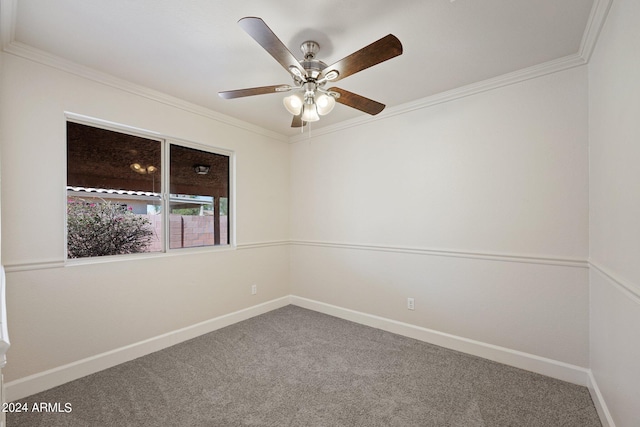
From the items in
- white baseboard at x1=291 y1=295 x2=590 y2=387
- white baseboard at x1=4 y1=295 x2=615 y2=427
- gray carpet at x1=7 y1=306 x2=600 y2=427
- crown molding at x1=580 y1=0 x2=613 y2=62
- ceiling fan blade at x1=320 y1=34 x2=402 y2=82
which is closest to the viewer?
ceiling fan blade at x1=320 y1=34 x2=402 y2=82

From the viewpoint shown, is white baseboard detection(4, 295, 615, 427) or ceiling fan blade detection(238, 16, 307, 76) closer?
ceiling fan blade detection(238, 16, 307, 76)

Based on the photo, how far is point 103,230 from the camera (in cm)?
262

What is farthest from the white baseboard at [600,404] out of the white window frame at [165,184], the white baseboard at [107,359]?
the white window frame at [165,184]

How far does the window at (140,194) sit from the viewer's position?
8.19 ft

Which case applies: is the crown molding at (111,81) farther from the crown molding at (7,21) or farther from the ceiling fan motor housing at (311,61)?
the ceiling fan motor housing at (311,61)

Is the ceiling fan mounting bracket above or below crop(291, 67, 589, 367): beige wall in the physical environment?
above

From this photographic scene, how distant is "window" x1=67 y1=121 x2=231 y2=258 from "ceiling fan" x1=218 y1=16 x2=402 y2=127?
136 cm

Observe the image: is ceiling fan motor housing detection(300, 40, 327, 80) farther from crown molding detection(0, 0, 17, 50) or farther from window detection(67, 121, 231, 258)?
window detection(67, 121, 231, 258)

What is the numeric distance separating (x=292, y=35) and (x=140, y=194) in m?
2.07

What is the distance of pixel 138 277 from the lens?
2.71 metres

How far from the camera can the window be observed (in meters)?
2.50

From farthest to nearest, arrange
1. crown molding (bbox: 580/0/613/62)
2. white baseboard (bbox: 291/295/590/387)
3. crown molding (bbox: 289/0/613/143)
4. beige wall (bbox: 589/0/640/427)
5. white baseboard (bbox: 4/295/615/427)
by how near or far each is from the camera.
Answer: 1. white baseboard (bbox: 291/295/590/387)
2. white baseboard (bbox: 4/295/615/427)
3. crown molding (bbox: 289/0/613/143)
4. crown molding (bbox: 580/0/613/62)
5. beige wall (bbox: 589/0/640/427)

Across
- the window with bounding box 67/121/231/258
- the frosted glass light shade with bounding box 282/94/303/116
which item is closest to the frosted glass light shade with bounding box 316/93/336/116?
the frosted glass light shade with bounding box 282/94/303/116

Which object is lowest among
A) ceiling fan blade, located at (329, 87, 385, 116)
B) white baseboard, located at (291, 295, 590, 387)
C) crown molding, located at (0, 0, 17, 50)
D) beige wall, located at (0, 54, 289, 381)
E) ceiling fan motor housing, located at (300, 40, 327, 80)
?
white baseboard, located at (291, 295, 590, 387)
